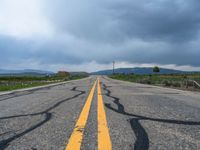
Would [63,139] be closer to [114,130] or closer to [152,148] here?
[114,130]

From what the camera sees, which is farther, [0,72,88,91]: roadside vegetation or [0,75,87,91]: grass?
[0,72,88,91]: roadside vegetation

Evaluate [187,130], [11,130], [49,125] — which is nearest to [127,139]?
[187,130]

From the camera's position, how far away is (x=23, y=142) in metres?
3.57

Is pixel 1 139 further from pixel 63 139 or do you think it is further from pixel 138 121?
pixel 138 121

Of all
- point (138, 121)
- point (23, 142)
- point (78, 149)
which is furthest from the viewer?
point (138, 121)

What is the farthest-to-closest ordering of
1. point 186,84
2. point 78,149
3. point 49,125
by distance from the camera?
point 186,84 → point 49,125 → point 78,149

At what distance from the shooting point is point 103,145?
334cm

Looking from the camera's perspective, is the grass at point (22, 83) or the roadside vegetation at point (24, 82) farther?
the roadside vegetation at point (24, 82)

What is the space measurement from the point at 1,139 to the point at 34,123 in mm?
1302

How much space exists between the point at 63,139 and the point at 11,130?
49.9 inches

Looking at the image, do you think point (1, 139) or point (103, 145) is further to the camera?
point (1, 139)

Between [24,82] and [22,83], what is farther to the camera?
[24,82]

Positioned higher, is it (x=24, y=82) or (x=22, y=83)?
(x=22, y=83)

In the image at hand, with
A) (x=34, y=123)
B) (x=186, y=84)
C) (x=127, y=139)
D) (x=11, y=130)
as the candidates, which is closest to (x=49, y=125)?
(x=34, y=123)
